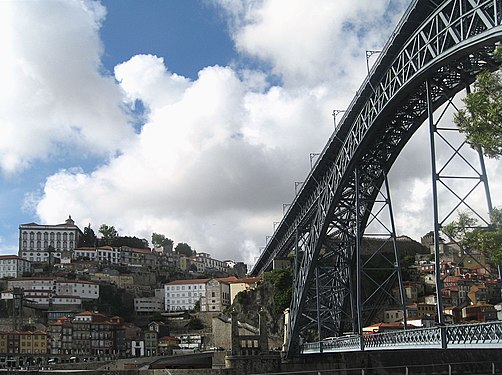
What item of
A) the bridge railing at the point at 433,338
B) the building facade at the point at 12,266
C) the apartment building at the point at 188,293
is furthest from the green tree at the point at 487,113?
the building facade at the point at 12,266

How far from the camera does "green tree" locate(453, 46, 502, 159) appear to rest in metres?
14.7

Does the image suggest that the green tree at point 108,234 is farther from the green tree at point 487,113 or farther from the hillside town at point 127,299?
the green tree at point 487,113

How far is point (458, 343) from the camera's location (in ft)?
60.6

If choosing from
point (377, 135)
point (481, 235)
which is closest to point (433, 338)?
point (481, 235)

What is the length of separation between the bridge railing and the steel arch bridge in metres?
0.93

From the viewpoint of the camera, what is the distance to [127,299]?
102125 millimetres

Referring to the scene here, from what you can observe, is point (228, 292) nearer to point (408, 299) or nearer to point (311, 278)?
point (408, 299)

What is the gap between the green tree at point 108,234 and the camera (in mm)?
128288

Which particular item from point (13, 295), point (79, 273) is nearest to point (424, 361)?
point (13, 295)

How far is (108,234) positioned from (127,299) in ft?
100.0

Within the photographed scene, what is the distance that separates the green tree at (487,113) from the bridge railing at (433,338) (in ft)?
14.2

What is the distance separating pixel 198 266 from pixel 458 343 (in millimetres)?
122436

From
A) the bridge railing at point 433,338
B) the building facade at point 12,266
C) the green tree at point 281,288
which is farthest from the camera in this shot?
the building facade at point 12,266

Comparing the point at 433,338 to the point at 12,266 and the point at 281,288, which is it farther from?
the point at 12,266
